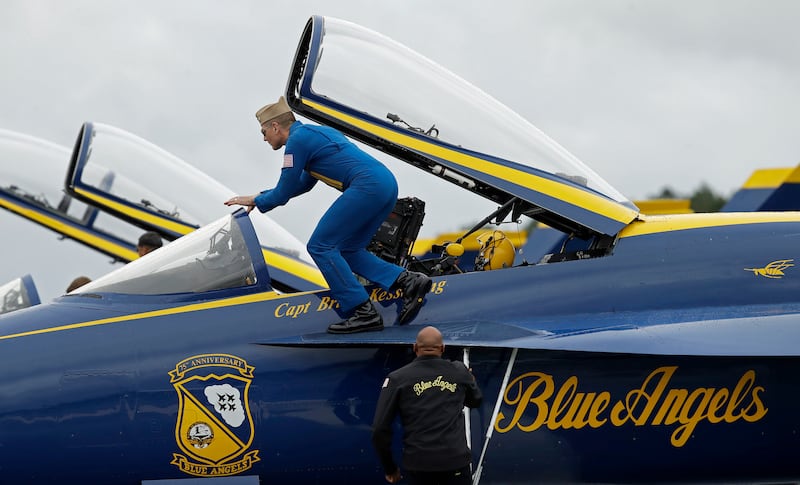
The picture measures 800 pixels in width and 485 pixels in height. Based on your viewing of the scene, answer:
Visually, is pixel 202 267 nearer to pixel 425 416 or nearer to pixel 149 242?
pixel 425 416

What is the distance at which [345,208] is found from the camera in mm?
6520

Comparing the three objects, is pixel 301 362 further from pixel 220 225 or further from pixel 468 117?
pixel 468 117

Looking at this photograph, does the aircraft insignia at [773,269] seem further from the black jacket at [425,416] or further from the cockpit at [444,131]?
the black jacket at [425,416]

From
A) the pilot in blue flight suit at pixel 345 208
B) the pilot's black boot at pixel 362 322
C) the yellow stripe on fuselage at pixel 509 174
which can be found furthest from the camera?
the yellow stripe on fuselage at pixel 509 174

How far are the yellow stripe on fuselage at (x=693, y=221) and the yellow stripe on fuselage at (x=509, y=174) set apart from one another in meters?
0.11

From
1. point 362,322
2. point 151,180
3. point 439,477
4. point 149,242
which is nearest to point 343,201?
point 362,322

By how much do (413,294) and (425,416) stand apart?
118 cm

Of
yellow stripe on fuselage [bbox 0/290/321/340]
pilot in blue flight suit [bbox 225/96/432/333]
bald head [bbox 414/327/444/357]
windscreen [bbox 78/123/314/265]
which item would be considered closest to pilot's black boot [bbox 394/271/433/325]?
pilot in blue flight suit [bbox 225/96/432/333]

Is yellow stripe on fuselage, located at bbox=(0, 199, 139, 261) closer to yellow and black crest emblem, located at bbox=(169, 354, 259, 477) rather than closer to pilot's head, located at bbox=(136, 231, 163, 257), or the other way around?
pilot's head, located at bbox=(136, 231, 163, 257)

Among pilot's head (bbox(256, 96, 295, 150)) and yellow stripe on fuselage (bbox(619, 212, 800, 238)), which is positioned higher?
pilot's head (bbox(256, 96, 295, 150))

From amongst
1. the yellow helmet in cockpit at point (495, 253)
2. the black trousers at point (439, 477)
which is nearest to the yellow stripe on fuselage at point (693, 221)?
the yellow helmet in cockpit at point (495, 253)

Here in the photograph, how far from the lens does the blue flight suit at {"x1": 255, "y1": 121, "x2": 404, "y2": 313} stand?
650cm

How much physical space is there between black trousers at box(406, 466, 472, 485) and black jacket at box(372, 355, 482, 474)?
0.13 feet

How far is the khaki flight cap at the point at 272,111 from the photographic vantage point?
6.80 m
